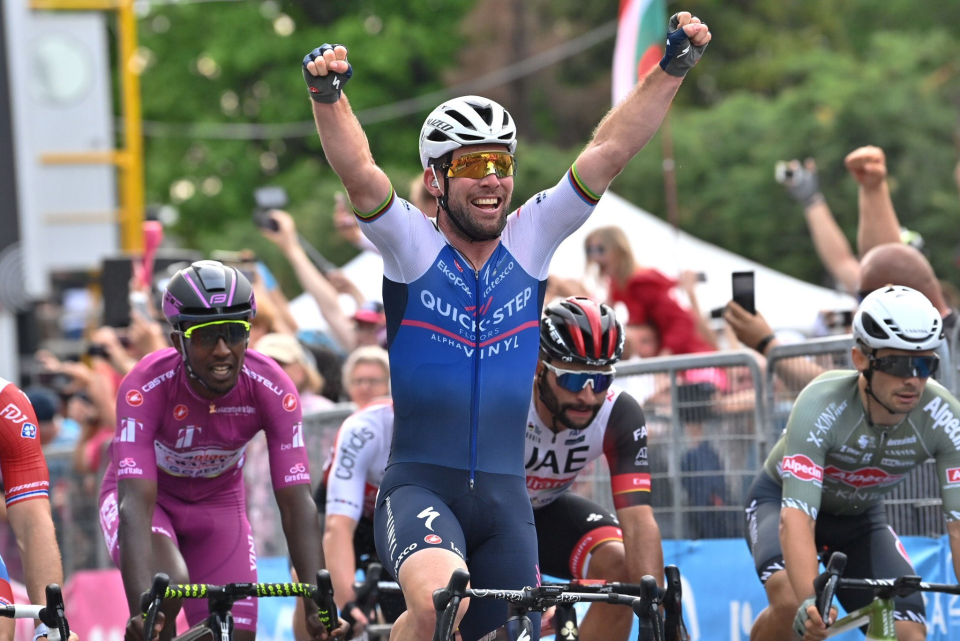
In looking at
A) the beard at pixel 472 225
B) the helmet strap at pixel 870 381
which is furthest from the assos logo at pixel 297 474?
the helmet strap at pixel 870 381

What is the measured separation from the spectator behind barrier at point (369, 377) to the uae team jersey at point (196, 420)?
85.8 inches

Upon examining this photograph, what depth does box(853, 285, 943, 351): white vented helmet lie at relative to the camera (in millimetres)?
6398

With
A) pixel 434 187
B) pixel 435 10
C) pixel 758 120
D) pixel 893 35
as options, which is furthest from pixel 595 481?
pixel 435 10

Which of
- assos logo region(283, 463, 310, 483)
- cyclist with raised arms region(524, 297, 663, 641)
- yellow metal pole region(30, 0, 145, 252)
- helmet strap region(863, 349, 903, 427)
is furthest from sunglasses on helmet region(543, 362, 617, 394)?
yellow metal pole region(30, 0, 145, 252)

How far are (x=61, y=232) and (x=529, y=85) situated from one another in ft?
50.8

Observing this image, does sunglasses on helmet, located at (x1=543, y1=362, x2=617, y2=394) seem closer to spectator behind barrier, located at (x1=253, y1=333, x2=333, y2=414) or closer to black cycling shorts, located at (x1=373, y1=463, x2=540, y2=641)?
black cycling shorts, located at (x1=373, y1=463, x2=540, y2=641)

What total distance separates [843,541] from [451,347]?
252cm

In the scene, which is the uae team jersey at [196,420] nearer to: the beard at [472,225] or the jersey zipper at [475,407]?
the jersey zipper at [475,407]

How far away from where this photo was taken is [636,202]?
97.6 feet

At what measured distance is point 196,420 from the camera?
6984 millimetres

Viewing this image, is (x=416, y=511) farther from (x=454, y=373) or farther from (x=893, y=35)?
(x=893, y=35)

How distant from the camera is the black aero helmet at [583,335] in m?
6.62

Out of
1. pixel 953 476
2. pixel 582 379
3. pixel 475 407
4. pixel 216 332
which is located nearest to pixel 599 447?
pixel 582 379

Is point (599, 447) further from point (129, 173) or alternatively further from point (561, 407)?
point (129, 173)
